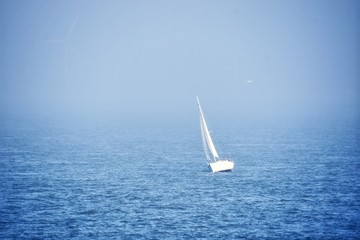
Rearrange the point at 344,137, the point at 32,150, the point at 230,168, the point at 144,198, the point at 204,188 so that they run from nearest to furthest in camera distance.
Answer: the point at 144,198 < the point at 204,188 < the point at 230,168 < the point at 32,150 < the point at 344,137

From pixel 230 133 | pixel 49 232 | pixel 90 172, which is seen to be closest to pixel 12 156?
pixel 90 172

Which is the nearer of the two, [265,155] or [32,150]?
[265,155]

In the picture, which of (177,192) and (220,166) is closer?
(177,192)

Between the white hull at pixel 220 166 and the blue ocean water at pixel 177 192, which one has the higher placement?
the white hull at pixel 220 166

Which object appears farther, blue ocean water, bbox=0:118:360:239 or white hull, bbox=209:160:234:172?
white hull, bbox=209:160:234:172

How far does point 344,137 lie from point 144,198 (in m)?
95.4

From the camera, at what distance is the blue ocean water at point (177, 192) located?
74.0 metres

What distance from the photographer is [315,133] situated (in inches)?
7480

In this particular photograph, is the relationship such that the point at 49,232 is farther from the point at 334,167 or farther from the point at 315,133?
the point at 315,133

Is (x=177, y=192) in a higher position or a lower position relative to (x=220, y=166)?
lower

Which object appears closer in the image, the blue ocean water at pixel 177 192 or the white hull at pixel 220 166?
the blue ocean water at pixel 177 192

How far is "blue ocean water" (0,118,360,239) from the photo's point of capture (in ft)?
243

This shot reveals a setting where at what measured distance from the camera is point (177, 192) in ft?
306

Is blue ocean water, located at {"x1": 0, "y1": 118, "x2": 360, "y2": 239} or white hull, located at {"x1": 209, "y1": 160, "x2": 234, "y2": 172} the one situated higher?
white hull, located at {"x1": 209, "y1": 160, "x2": 234, "y2": 172}
